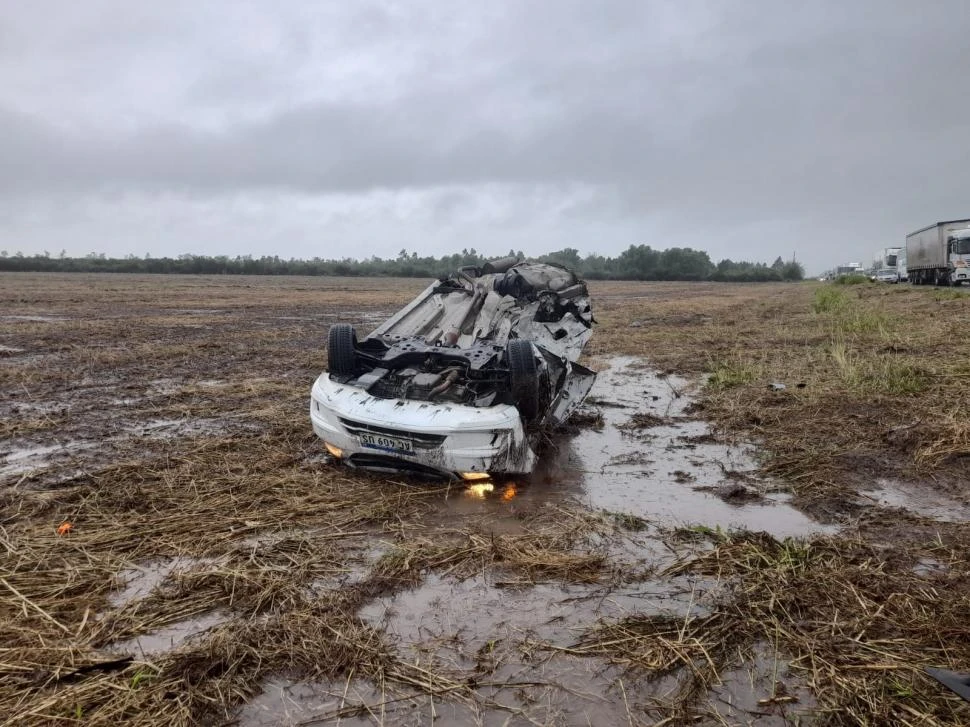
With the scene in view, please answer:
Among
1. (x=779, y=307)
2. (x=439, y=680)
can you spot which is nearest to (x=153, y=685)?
(x=439, y=680)

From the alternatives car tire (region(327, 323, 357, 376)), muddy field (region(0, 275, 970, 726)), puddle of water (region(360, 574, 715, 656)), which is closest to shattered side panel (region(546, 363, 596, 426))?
muddy field (region(0, 275, 970, 726))

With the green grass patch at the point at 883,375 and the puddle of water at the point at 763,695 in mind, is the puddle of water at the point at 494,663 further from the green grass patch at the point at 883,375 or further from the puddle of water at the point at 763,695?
the green grass patch at the point at 883,375

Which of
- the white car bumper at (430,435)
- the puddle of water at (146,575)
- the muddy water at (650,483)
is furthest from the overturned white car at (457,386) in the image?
the puddle of water at (146,575)

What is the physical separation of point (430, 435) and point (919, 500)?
3.54 meters

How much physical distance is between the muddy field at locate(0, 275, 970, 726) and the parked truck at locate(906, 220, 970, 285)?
992 inches

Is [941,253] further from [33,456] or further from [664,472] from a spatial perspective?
[33,456]

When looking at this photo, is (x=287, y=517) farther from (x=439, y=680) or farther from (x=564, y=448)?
(x=564, y=448)

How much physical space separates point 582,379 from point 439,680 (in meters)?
4.15

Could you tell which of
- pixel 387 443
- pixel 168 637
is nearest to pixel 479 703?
pixel 168 637

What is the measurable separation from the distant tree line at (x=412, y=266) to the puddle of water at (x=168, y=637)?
46013 millimetres

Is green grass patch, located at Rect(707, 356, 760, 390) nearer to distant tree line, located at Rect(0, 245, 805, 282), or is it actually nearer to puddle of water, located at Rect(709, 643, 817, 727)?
puddle of water, located at Rect(709, 643, 817, 727)

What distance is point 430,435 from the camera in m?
4.73

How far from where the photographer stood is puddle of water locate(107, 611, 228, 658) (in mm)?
A: 2932

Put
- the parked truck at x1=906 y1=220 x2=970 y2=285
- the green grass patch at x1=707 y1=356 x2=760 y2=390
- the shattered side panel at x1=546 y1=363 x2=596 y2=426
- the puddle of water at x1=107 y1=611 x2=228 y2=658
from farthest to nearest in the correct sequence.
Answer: the parked truck at x1=906 y1=220 x2=970 y2=285 → the green grass patch at x1=707 y1=356 x2=760 y2=390 → the shattered side panel at x1=546 y1=363 x2=596 y2=426 → the puddle of water at x1=107 y1=611 x2=228 y2=658
